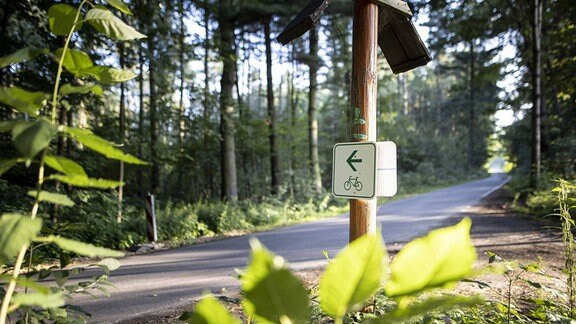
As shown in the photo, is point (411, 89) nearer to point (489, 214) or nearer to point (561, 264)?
point (489, 214)

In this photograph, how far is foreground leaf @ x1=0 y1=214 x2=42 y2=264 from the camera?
70 centimetres

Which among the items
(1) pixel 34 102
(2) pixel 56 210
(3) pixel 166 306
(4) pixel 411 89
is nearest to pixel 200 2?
(2) pixel 56 210

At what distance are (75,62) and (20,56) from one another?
0.12 meters

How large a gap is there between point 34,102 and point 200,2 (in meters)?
12.3

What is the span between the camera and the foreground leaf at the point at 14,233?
0.70m

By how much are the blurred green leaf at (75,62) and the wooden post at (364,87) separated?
2500 mm

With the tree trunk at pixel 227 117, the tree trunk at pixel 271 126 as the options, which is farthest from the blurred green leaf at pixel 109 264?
the tree trunk at pixel 271 126

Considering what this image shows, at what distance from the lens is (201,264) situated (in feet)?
23.2

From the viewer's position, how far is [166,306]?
4676mm

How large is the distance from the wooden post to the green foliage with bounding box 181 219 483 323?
2794 millimetres

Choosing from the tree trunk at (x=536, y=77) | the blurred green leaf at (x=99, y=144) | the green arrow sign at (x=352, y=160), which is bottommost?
Result: the green arrow sign at (x=352, y=160)

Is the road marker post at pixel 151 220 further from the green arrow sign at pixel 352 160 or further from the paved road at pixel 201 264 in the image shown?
the green arrow sign at pixel 352 160

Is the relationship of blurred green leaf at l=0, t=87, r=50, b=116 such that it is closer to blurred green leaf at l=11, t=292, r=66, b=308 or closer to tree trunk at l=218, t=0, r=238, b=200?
blurred green leaf at l=11, t=292, r=66, b=308

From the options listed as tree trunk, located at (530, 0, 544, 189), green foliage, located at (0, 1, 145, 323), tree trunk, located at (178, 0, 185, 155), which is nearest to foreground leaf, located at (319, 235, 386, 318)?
green foliage, located at (0, 1, 145, 323)
